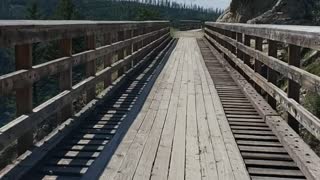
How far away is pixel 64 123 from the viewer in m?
5.71

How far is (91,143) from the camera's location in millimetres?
5086

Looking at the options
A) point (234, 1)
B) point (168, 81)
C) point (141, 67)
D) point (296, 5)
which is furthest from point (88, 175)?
point (234, 1)

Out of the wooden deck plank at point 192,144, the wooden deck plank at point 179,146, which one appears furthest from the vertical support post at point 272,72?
the wooden deck plank at point 179,146

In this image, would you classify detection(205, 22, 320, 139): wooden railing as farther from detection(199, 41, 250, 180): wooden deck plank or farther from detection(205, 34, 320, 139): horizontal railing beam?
detection(199, 41, 250, 180): wooden deck plank

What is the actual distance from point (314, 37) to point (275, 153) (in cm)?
133

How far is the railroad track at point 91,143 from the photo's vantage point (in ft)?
13.6

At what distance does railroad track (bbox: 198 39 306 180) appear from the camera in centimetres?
416

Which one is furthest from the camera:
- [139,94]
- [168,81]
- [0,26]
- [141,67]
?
[141,67]

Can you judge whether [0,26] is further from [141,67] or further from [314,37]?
[141,67]

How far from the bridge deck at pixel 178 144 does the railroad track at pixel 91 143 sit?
0.52 ft

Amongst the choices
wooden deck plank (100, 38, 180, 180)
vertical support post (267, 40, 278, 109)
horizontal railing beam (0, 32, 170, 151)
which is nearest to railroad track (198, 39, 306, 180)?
vertical support post (267, 40, 278, 109)

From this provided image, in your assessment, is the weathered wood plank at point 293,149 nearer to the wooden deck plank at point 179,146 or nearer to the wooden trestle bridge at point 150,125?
the wooden trestle bridge at point 150,125

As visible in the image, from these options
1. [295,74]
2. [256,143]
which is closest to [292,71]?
[295,74]

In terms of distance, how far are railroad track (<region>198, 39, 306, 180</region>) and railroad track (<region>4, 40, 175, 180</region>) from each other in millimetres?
1421
